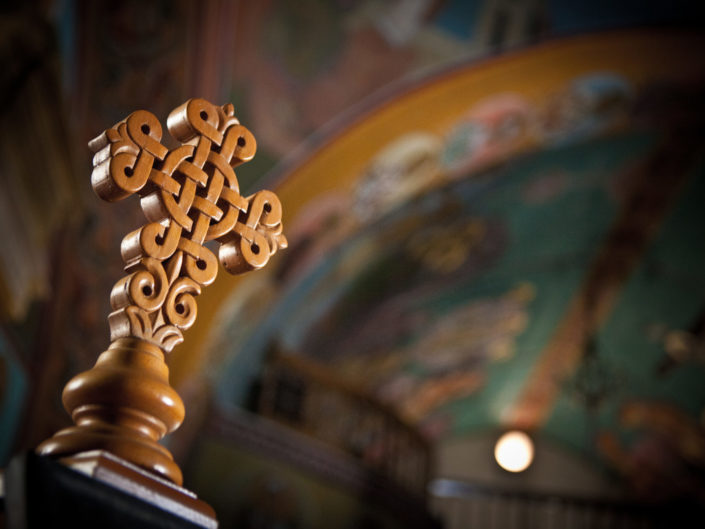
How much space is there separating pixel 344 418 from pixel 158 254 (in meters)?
8.65

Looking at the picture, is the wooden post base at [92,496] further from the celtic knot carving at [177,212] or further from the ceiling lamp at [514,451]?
the ceiling lamp at [514,451]

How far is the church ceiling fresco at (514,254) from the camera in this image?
803cm

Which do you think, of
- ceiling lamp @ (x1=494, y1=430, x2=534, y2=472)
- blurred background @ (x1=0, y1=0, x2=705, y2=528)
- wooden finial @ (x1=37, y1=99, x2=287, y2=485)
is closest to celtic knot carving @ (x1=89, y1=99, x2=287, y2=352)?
wooden finial @ (x1=37, y1=99, x2=287, y2=485)

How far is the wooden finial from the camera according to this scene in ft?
4.23

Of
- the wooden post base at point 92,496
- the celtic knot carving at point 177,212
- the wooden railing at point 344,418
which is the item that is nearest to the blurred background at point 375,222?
the wooden railing at point 344,418

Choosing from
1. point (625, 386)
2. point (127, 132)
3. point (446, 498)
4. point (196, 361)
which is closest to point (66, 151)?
point (196, 361)

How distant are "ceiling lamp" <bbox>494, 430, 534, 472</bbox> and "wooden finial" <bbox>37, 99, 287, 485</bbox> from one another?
13037 mm

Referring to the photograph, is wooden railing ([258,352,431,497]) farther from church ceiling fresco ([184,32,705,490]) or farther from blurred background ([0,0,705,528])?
church ceiling fresco ([184,32,705,490])

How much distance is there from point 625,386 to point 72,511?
13.2 metres

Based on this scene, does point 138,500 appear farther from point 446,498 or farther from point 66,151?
point 446,498

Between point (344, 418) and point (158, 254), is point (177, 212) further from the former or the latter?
point (344, 418)

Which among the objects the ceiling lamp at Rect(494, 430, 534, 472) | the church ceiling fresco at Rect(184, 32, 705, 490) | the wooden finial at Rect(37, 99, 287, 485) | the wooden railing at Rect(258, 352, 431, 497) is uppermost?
the church ceiling fresco at Rect(184, 32, 705, 490)

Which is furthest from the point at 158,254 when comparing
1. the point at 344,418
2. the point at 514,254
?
the point at 514,254

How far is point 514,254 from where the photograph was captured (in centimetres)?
1092
